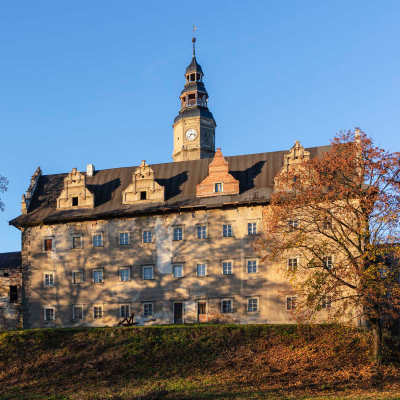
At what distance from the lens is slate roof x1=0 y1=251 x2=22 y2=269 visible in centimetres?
4916

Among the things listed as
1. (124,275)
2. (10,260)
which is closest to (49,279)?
(124,275)

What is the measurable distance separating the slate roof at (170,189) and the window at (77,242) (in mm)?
1600

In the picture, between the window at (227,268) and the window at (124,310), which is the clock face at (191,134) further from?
the window at (124,310)

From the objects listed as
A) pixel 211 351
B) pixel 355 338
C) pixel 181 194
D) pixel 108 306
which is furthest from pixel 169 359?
pixel 181 194

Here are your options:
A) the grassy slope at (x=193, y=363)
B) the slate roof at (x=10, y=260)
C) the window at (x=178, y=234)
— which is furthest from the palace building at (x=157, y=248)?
the grassy slope at (x=193, y=363)

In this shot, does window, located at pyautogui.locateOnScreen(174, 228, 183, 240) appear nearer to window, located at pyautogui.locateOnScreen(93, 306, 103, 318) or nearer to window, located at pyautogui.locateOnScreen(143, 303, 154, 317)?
window, located at pyautogui.locateOnScreen(143, 303, 154, 317)

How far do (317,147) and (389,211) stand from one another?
17.6 m

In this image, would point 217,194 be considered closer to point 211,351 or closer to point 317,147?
point 317,147

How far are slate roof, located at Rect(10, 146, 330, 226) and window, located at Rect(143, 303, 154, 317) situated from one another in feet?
23.4

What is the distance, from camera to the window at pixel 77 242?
4409 centimetres

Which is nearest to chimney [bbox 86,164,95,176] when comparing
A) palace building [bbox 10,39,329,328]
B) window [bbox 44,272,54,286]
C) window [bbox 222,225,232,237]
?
palace building [bbox 10,39,329,328]

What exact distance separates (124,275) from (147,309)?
127 inches

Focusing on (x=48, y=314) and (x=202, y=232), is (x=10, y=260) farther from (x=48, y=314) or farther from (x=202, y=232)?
(x=202, y=232)

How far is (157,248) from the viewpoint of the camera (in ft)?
140
